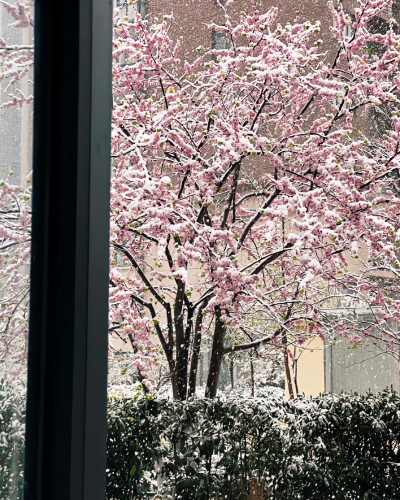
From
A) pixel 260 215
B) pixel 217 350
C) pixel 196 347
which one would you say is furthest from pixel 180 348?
pixel 260 215

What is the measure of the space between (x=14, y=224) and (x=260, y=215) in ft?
6.41

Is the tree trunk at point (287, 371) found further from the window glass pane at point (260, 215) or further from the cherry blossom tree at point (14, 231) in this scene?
the cherry blossom tree at point (14, 231)

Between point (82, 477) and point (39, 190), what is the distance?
321 millimetres

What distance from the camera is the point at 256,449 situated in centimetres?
204

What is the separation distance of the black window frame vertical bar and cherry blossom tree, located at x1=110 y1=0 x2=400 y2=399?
1.60 meters

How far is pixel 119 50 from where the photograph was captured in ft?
7.25

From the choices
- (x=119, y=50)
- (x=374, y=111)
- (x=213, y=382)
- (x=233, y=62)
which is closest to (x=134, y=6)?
(x=119, y=50)

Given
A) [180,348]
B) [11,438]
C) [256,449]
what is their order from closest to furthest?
[11,438], [256,449], [180,348]

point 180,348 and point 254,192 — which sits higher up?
point 254,192

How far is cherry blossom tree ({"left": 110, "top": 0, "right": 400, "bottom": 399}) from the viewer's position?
222 centimetres

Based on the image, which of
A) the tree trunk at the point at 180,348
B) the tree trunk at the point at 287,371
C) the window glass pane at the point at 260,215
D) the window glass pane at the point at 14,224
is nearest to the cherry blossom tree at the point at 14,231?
the window glass pane at the point at 14,224

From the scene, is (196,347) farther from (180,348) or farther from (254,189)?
(254,189)

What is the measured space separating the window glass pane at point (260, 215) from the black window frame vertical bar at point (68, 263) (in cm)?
153

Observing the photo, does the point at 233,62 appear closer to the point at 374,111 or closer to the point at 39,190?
the point at 374,111
